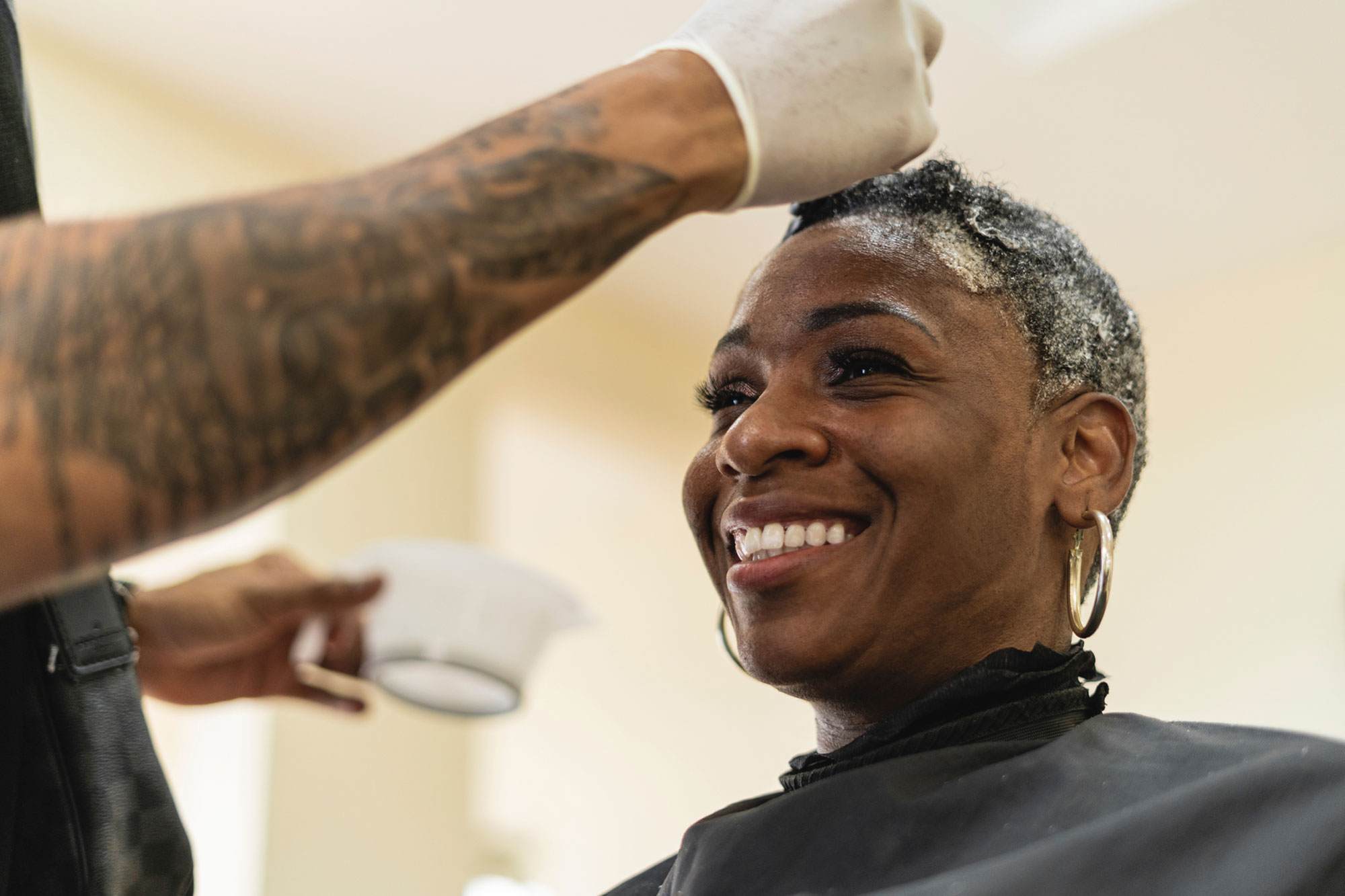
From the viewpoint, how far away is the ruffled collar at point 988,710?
1.20 meters

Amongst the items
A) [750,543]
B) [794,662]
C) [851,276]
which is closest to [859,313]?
[851,276]

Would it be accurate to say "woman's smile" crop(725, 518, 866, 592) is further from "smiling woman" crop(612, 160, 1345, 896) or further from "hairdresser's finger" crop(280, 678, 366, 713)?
"hairdresser's finger" crop(280, 678, 366, 713)

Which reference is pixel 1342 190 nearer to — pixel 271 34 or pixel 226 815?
pixel 271 34

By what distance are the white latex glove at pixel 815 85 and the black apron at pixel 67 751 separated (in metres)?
0.53

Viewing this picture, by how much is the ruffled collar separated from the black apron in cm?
64

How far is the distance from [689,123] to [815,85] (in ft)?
0.51

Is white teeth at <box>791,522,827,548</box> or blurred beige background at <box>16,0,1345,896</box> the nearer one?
white teeth at <box>791,522,827,548</box>

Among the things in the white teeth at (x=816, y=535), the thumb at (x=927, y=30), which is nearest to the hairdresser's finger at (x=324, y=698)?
the white teeth at (x=816, y=535)

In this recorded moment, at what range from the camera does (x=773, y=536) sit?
131 cm

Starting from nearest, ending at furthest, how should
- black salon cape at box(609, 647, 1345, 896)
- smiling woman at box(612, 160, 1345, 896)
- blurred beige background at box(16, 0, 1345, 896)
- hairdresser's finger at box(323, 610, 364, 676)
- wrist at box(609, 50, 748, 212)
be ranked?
wrist at box(609, 50, 748, 212), black salon cape at box(609, 647, 1345, 896), smiling woman at box(612, 160, 1345, 896), hairdresser's finger at box(323, 610, 364, 676), blurred beige background at box(16, 0, 1345, 896)

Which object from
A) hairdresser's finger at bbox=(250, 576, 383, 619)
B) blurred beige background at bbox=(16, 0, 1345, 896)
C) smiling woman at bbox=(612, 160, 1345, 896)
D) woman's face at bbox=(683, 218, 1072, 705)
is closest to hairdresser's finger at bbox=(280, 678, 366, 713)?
hairdresser's finger at bbox=(250, 576, 383, 619)

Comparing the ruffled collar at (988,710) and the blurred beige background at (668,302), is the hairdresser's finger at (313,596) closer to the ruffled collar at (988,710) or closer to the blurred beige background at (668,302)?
the ruffled collar at (988,710)

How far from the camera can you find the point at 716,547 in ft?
4.75

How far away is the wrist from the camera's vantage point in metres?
0.81
